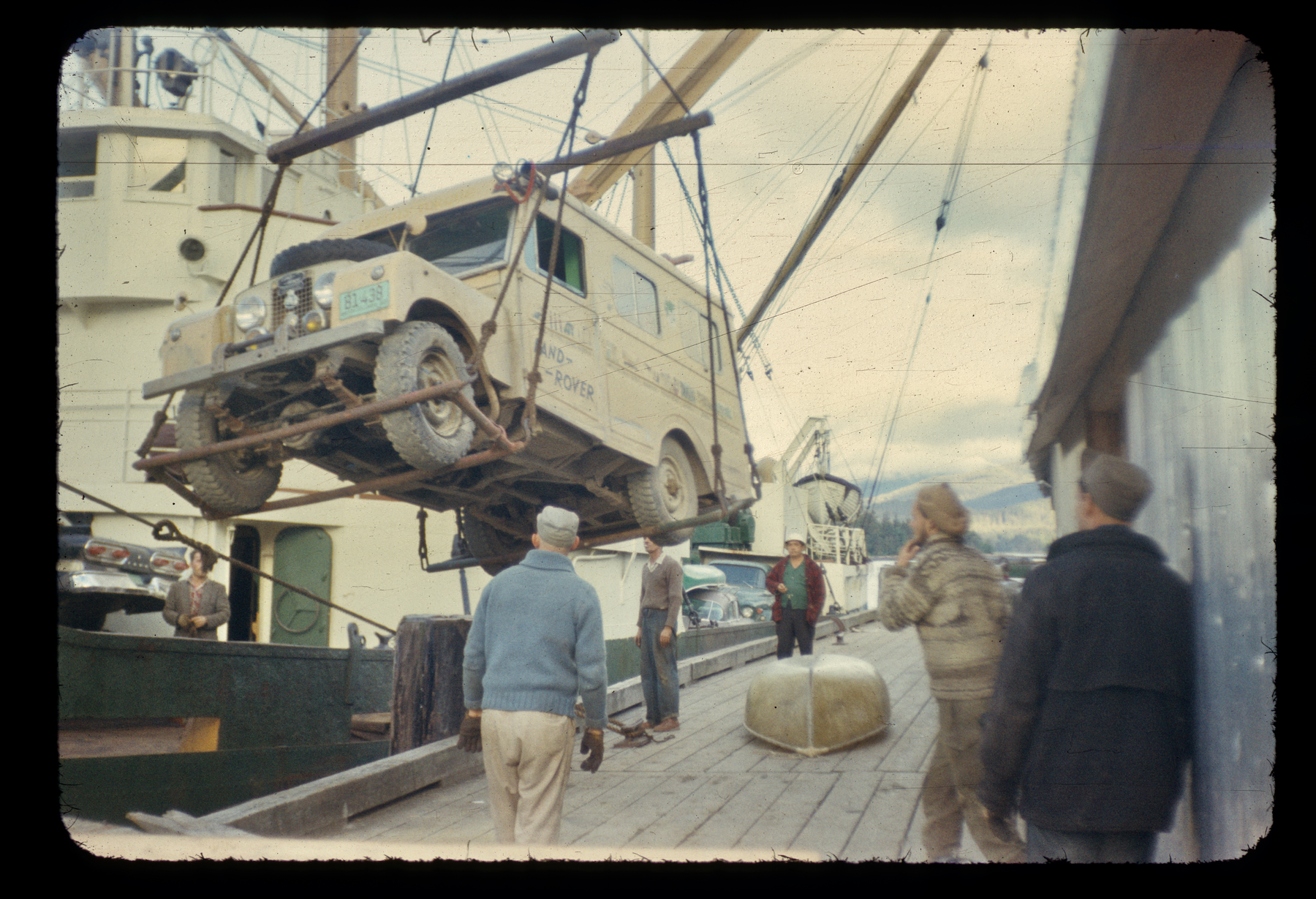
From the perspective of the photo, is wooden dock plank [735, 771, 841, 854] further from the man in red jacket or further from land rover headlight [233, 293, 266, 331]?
land rover headlight [233, 293, 266, 331]

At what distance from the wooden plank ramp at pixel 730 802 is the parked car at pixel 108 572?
8.34ft

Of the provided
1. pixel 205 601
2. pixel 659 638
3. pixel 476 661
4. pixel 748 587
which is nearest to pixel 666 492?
pixel 659 638

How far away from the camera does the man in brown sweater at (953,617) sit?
2.95 m

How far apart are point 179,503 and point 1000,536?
6.39 meters

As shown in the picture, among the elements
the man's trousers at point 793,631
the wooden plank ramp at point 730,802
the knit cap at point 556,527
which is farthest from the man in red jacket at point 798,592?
the knit cap at point 556,527

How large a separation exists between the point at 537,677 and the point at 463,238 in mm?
2764

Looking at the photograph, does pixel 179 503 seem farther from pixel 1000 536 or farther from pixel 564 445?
pixel 1000 536

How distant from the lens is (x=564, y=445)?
203 inches

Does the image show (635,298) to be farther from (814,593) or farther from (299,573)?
(299,573)

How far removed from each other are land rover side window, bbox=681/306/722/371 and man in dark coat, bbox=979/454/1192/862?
3597 mm

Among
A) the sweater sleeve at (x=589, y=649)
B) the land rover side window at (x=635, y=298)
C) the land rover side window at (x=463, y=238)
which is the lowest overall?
the sweater sleeve at (x=589, y=649)

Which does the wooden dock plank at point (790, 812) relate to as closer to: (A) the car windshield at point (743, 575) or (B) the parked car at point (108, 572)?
(B) the parked car at point (108, 572)

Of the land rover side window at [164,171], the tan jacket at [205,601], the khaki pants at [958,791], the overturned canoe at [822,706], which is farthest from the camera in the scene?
the tan jacket at [205,601]

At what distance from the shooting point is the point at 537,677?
3352mm
